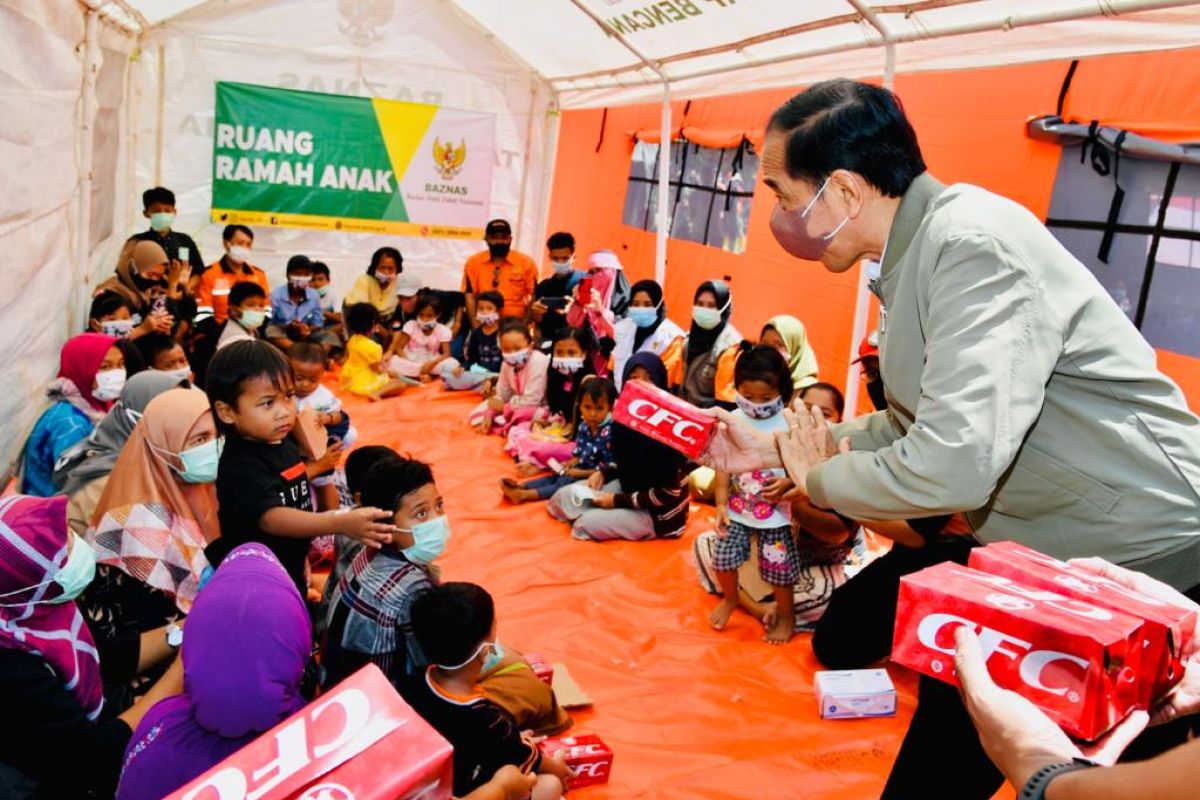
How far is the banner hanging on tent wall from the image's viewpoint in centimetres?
862

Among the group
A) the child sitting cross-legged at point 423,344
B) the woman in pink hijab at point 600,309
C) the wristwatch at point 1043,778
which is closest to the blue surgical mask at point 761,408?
the woman in pink hijab at point 600,309

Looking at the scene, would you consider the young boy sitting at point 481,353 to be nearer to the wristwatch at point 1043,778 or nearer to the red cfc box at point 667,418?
the red cfc box at point 667,418

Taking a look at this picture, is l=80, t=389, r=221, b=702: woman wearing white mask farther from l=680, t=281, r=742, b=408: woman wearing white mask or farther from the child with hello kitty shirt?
l=680, t=281, r=742, b=408: woman wearing white mask

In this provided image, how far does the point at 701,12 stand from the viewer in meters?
5.70

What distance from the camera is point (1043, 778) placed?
3.02ft

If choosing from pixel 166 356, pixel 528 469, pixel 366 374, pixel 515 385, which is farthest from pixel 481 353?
pixel 166 356

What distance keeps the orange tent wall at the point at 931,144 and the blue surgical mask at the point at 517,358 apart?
1.61 m

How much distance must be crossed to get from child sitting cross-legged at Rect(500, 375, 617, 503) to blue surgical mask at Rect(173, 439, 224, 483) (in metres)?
2.31

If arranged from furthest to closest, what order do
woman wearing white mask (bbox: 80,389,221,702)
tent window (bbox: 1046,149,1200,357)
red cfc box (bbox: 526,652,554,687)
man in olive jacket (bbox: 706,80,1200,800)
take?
tent window (bbox: 1046,149,1200,357), red cfc box (bbox: 526,652,554,687), woman wearing white mask (bbox: 80,389,221,702), man in olive jacket (bbox: 706,80,1200,800)

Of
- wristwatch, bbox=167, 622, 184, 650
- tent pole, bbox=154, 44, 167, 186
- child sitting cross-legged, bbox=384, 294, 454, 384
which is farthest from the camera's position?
tent pole, bbox=154, 44, 167, 186

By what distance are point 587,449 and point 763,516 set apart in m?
1.73

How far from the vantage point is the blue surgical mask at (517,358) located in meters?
6.25

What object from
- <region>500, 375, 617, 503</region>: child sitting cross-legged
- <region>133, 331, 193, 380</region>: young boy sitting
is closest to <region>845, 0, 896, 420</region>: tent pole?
<region>500, 375, 617, 503</region>: child sitting cross-legged

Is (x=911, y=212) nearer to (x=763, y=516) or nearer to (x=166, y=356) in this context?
(x=763, y=516)
